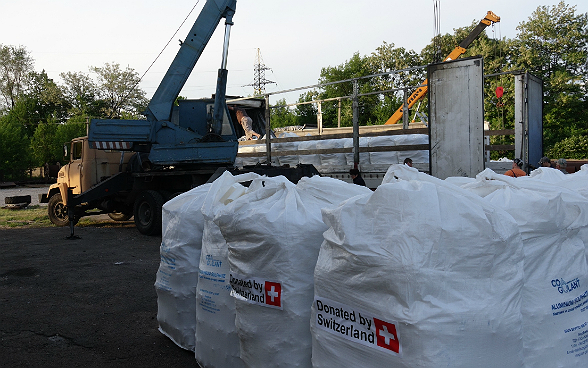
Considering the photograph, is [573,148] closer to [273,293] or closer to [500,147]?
[500,147]

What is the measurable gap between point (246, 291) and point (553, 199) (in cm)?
164

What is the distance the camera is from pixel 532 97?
22.2ft

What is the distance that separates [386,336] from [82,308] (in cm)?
395

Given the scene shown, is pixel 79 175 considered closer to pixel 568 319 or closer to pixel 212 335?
pixel 212 335

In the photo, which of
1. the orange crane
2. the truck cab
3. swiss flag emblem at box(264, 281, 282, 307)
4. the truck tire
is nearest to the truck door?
the truck cab

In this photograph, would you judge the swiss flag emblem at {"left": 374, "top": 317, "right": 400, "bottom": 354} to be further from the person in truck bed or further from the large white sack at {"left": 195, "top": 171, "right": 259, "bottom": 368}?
the person in truck bed

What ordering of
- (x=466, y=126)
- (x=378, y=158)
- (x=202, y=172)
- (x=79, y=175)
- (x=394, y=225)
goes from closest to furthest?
(x=394, y=225), (x=466, y=126), (x=378, y=158), (x=202, y=172), (x=79, y=175)

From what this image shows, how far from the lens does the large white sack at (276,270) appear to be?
8.38ft

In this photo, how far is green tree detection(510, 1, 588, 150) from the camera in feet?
79.2

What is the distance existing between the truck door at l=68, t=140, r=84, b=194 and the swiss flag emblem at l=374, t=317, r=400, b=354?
11.0 m

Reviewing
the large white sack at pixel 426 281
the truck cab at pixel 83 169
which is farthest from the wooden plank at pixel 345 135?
the large white sack at pixel 426 281

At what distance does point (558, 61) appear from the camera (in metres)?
26.4

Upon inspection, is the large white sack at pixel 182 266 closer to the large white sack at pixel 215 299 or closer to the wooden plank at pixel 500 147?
the large white sack at pixel 215 299

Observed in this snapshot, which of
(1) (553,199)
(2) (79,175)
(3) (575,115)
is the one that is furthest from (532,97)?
(3) (575,115)
